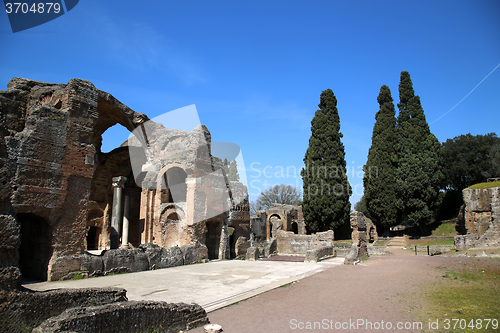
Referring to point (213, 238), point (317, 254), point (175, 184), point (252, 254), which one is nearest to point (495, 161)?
point (317, 254)

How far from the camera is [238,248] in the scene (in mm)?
18938

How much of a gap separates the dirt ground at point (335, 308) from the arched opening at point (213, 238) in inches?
331

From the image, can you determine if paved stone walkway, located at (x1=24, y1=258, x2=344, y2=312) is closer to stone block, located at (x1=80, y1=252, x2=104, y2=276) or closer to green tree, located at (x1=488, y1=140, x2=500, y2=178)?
stone block, located at (x1=80, y1=252, x2=104, y2=276)

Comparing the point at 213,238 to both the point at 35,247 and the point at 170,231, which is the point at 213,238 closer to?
the point at 170,231

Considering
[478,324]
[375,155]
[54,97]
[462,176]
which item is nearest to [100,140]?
[54,97]

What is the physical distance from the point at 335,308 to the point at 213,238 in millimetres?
11878

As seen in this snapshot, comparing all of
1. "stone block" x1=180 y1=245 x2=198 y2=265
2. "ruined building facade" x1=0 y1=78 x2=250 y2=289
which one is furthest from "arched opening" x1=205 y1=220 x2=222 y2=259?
"stone block" x1=180 y1=245 x2=198 y2=265

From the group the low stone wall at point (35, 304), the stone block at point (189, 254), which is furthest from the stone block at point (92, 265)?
the low stone wall at point (35, 304)

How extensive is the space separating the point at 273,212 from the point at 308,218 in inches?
251

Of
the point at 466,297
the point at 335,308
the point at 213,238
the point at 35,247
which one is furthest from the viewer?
the point at 213,238

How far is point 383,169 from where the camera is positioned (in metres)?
32.0

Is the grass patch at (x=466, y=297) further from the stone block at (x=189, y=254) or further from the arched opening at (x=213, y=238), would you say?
the arched opening at (x=213, y=238)

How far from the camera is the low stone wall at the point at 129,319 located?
3.98 m

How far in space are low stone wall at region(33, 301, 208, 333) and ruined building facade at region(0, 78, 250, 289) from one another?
101cm
